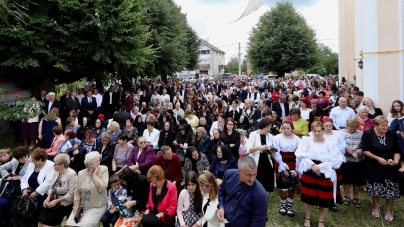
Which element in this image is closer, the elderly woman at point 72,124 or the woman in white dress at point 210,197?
the woman in white dress at point 210,197

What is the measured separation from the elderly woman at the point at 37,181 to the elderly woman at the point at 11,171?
0.19 m

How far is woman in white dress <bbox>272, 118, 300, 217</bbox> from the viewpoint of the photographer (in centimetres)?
572

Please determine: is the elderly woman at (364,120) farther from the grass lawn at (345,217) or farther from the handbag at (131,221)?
the handbag at (131,221)

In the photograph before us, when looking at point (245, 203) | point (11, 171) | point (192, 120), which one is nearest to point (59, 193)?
point (11, 171)

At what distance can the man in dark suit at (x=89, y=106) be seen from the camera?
1186 centimetres

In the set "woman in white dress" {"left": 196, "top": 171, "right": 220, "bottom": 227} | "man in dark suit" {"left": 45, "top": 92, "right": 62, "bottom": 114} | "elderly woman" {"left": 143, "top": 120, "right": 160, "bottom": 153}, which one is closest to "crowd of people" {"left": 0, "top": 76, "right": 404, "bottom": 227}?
"woman in white dress" {"left": 196, "top": 171, "right": 220, "bottom": 227}

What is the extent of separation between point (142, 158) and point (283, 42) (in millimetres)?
29797

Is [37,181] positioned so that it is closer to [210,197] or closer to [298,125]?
[210,197]

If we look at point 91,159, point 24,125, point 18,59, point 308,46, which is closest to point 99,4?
point 18,59

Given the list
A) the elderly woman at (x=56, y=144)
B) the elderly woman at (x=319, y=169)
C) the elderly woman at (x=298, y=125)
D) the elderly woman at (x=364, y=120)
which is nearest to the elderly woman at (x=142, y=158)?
the elderly woman at (x=56, y=144)

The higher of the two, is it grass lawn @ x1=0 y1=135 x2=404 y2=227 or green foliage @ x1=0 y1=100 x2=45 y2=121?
green foliage @ x1=0 y1=100 x2=45 y2=121

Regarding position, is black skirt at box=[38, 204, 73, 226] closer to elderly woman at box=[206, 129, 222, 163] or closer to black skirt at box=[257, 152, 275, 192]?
elderly woman at box=[206, 129, 222, 163]

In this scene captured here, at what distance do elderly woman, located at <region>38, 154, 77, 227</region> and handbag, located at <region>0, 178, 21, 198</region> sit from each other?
731mm

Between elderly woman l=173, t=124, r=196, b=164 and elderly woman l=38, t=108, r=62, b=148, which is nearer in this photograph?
elderly woman l=173, t=124, r=196, b=164
